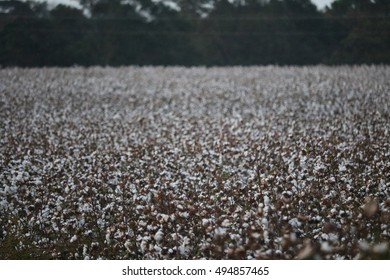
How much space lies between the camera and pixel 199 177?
10141mm

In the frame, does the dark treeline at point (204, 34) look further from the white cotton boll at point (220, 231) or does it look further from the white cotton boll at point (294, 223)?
the white cotton boll at point (220, 231)

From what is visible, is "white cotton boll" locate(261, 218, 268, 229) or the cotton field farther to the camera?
the cotton field

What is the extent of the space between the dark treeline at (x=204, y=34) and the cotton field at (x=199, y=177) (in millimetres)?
8825

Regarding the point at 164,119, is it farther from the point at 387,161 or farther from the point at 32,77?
the point at 32,77

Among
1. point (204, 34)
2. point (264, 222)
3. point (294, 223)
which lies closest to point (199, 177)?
Answer: point (294, 223)

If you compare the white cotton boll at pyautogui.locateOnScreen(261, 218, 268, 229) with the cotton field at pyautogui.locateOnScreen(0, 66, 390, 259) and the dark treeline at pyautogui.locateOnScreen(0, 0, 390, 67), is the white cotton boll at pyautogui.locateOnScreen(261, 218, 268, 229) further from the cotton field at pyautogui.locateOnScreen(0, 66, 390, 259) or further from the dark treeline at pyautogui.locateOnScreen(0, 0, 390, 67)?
the dark treeline at pyautogui.locateOnScreen(0, 0, 390, 67)

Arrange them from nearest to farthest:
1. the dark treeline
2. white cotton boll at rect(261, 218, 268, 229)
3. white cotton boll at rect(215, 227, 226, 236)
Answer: white cotton boll at rect(215, 227, 226, 236) → white cotton boll at rect(261, 218, 268, 229) → the dark treeline

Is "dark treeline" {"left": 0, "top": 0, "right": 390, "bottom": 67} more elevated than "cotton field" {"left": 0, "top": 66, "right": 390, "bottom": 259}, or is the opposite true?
"dark treeline" {"left": 0, "top": 0, "right": 390, "bottom": 67}

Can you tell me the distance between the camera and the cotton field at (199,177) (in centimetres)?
678

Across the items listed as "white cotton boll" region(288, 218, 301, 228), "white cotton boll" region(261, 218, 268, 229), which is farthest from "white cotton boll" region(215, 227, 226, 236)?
"white cotton boll" region(288, 218, 301, 228)

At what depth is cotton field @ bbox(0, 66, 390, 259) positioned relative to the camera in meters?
6.78

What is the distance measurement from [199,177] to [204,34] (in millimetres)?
35911

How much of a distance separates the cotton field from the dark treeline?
347 inches

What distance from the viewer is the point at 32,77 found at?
26.7m
